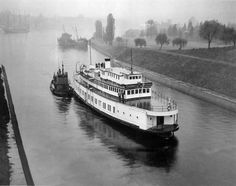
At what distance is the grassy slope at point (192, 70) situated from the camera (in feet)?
160

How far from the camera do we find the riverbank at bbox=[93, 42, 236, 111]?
46.6 m

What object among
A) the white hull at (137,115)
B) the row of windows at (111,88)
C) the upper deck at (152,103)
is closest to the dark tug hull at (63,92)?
the white hull at (137,115)

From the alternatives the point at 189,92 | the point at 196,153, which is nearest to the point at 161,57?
the point at 189,92

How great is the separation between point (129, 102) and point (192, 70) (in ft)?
89.2

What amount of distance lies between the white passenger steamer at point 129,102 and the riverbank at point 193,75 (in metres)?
13.1

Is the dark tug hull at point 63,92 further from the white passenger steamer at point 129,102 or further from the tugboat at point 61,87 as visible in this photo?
the white passenger steamer at point 129,102

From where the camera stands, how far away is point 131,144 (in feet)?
101

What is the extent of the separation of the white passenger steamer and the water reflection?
89 centimetres

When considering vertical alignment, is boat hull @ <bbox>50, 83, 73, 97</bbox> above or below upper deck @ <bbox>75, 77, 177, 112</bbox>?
below

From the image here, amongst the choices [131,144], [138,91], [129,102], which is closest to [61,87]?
[138,91]

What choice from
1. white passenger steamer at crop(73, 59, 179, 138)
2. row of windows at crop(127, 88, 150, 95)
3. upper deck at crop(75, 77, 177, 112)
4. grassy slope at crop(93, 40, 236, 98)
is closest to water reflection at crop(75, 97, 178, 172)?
white passenger steamer at crop(73, 59, 179, 138)

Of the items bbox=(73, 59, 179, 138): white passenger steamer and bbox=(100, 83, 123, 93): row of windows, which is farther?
bbox=(100, 83, 123, 93): row of windows

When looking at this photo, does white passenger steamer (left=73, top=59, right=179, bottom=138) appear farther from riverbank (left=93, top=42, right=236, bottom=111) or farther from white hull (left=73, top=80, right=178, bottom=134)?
riverbank (left=93, top=42, right=236, bottom=111)

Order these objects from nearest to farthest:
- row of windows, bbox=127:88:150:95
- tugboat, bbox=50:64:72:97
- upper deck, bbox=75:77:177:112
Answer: upper deck, bbox=75:77:177:112, row of windows, bbox=127:88:150:95, tugboat, bbox=50:64:72:97
